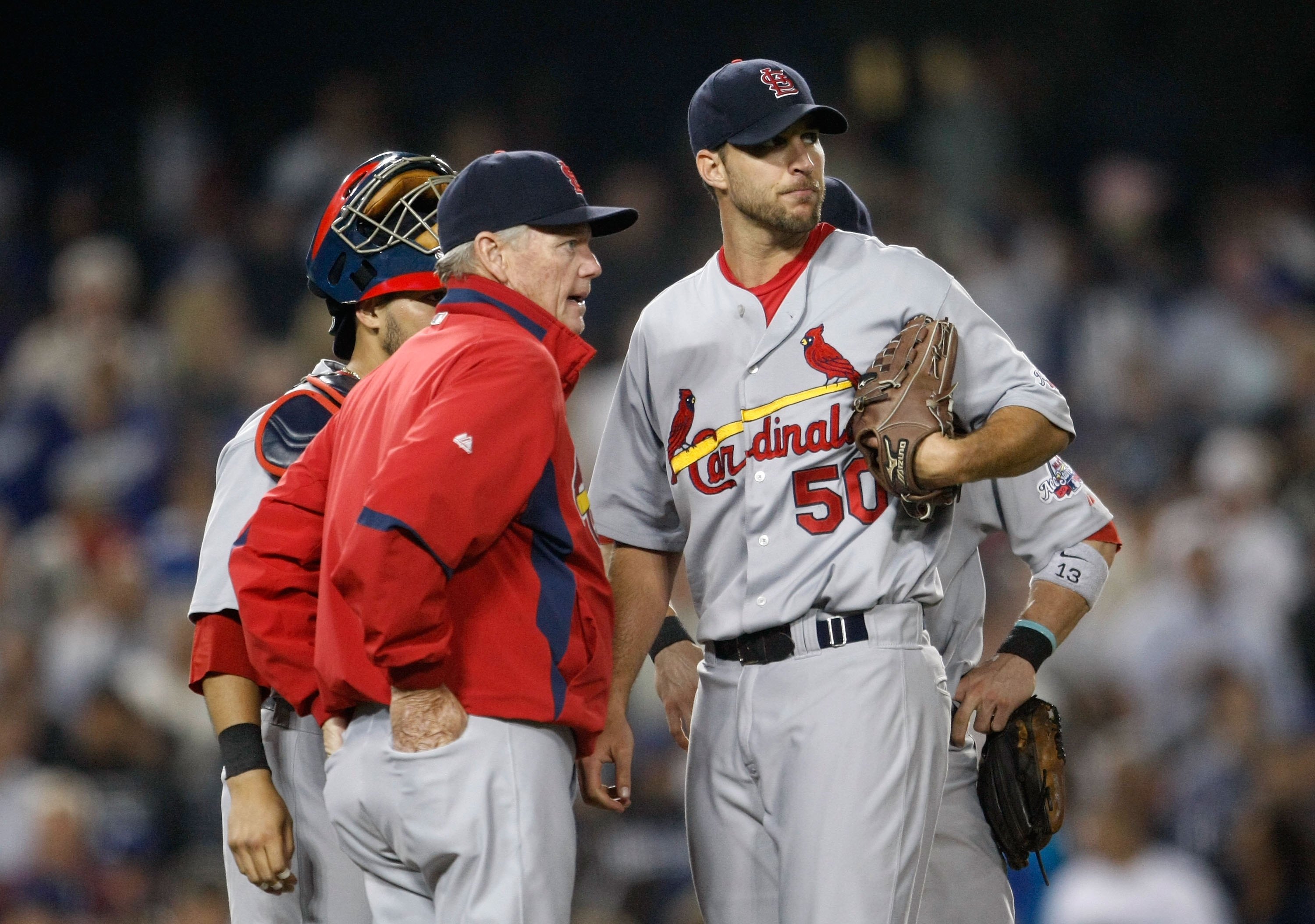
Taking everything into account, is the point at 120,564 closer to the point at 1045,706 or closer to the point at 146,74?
the point at 146,74

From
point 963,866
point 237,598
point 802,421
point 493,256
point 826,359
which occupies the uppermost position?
point 493,256

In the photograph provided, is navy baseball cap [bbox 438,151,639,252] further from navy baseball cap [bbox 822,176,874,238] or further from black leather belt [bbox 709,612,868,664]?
navy baseball cap [bbox 822,176,874,238]

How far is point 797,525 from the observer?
2857 mm

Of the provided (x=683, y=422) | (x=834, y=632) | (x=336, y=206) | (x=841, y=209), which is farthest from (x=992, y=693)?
(x=336, y=206)

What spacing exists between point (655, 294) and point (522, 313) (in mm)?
6143

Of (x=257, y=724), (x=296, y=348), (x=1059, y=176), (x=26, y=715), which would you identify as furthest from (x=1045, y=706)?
(x=1059, y=176)

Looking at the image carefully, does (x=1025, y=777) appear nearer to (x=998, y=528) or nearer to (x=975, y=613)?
(x=975, y=613)

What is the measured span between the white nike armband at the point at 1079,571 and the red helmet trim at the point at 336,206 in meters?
1.56

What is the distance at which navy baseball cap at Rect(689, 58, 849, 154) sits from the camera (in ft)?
9.56

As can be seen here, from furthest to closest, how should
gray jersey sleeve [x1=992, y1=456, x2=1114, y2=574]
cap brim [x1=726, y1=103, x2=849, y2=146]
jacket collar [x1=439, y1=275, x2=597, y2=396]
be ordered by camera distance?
gray jersey sleeve [x1=992, y1=456, x2=1114, y2=574] → cap brim [x1=726, y1=103, x2=849, y2=146] → jacket collar [x1=439, y1=275, x2=597, y2=396]

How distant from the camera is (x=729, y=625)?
2.91m

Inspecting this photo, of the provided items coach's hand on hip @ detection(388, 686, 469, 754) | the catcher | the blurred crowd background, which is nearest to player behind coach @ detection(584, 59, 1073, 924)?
the catcher

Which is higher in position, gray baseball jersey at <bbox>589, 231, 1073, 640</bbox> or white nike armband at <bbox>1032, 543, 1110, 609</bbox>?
gray baseball jersey at <bbox>589, 231, 1073, 640</bbox>

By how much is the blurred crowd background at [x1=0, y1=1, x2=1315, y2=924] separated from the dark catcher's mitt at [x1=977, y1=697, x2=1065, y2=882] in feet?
5.81
